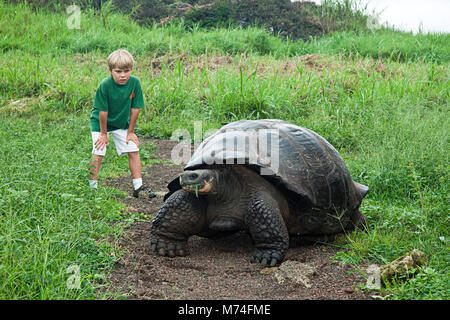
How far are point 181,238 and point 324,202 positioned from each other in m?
1.04

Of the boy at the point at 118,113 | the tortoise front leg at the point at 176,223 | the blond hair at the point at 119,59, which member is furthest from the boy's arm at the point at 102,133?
the tortoise front leg at the point at 176,223

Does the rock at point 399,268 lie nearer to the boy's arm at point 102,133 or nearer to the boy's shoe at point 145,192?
the boy's shoe at point 145,192

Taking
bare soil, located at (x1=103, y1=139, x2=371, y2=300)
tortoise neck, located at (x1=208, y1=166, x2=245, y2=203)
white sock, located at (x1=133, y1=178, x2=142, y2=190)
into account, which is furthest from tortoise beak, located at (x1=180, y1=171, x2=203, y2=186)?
white sock, located at (x1=133, y1=178, x2=142, y2=190)

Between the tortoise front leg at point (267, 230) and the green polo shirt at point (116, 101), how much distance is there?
197cm

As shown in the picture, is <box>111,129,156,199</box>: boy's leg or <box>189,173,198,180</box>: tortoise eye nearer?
<box>189,173,198,180</box>: tortoise eye

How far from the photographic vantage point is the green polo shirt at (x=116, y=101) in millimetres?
4441

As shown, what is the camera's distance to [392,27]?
1582cm

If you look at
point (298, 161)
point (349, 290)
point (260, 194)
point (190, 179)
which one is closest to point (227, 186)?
point (260, 194)

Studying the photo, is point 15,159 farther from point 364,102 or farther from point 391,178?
point 364,102

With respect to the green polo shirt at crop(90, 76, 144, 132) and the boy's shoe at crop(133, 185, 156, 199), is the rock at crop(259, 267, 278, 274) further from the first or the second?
the green polo shirt at crop(90, 76, 144, 132)

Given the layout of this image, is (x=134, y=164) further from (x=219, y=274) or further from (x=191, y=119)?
(x=191, y=119)

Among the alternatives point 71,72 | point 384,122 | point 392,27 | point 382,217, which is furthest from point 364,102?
point 392,27

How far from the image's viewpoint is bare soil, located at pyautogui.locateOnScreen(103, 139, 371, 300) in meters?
2.68

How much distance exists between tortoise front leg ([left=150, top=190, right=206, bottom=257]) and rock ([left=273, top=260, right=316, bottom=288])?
2.23ft
